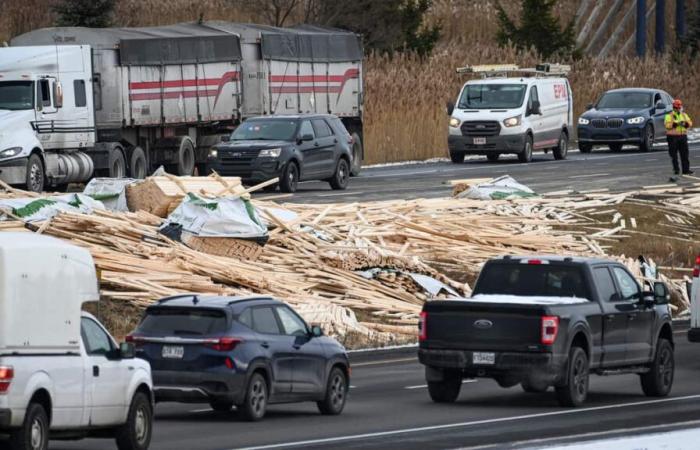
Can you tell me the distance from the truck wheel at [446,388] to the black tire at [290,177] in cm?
2256

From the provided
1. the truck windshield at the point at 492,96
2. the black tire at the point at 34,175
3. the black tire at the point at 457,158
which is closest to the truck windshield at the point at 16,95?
the black tire at the point at 34,175

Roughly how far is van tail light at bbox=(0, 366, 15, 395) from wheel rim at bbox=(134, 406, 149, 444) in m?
2.14

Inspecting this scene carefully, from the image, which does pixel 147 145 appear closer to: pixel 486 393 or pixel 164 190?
pixel 164 190

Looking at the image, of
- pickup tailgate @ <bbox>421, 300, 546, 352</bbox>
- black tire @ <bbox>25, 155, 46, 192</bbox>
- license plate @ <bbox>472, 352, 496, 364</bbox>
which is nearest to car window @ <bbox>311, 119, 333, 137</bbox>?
black tire @ <bbox>25, 155, 46, 192</bbox>

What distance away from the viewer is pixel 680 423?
18.2m

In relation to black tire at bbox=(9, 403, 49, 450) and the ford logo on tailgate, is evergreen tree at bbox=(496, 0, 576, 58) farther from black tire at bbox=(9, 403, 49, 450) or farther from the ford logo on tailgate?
black tire at bbox=(9, 403, 49, 450)

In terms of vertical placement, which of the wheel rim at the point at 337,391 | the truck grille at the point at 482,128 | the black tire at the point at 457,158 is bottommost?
the black tire at the point at 457,158

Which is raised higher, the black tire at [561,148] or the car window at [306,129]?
the car window at [306,129]

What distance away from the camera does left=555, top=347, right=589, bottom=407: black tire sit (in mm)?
19703

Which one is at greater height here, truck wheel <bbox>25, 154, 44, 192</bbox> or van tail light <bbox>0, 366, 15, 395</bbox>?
van tail light <bbox>0, 366, 15, 395</bbox>

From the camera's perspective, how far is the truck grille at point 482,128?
52.9 metres

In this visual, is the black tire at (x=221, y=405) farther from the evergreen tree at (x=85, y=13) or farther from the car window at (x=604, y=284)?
the evergreen tree at (x=85, y=13)

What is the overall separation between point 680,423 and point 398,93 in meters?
42.6

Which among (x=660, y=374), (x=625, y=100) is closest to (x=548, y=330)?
(x=660, y=374)
